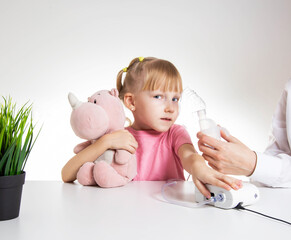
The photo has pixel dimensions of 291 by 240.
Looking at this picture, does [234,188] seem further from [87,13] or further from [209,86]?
[87,13]

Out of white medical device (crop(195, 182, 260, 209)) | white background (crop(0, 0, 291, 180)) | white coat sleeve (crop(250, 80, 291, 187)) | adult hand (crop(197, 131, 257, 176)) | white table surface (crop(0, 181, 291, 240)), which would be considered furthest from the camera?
white background (crop(0, 0, 291, 180))

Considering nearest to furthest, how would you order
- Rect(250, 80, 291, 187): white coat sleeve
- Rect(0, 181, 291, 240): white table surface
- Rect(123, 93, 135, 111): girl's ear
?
Rect(0, 181, 291, 240): white table surface < Rect(250, 80, 291, 187): white coat sleeve < Rect(123, 93, 135, 111): girl's ear

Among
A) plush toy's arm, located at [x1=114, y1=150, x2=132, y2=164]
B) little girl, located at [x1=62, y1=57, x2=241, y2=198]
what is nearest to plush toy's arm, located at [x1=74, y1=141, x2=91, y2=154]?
little girl, located at [x1=62, y1=57, x2=241, y2=198]

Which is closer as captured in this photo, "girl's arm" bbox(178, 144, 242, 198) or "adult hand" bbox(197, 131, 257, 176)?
"girl's arm" bbox(178, 144, 242, 198)

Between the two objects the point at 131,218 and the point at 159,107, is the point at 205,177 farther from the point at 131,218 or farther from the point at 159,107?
the point at 159,107

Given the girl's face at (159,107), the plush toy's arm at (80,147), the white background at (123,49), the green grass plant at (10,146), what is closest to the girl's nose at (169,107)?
the girl's face at (159,107)

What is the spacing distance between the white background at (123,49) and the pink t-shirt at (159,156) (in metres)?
1.54

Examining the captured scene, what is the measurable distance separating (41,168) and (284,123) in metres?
1.98

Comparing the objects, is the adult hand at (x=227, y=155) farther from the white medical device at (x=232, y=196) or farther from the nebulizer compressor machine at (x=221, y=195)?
the white medical device at (x=232, y=196)

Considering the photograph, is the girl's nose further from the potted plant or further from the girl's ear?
the potted plant

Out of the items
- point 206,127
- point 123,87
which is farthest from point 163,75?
point 206,127

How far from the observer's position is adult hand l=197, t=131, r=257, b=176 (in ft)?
2.80

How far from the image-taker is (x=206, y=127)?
814mm

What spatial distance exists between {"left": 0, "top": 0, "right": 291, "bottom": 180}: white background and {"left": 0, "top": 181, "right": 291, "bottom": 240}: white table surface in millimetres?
1859
